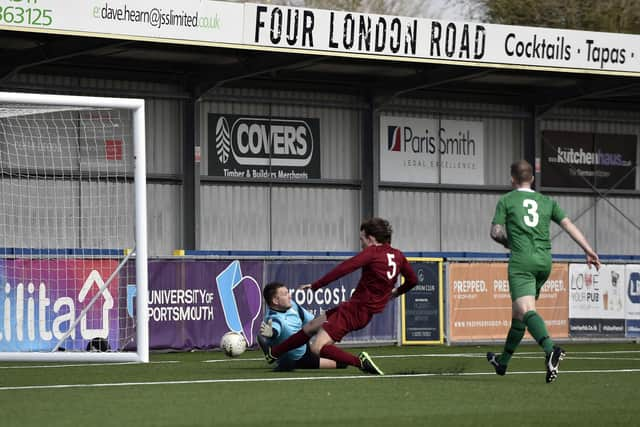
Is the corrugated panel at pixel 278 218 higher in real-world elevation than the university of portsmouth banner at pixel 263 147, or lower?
lower

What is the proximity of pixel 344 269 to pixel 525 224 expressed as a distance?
1689 millimetres

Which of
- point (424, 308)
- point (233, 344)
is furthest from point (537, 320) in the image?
point (424, 308)

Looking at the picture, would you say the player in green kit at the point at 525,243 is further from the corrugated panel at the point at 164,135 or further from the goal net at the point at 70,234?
the corrugated panel at the point at 164,135

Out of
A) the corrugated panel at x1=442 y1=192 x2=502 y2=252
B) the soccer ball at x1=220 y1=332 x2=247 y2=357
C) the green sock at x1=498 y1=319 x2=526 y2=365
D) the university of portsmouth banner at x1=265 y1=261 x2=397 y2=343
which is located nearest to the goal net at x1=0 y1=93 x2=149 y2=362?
the soccer ball at x1=220 y1=332 x2=247 y2=357

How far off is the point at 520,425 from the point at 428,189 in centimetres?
2388

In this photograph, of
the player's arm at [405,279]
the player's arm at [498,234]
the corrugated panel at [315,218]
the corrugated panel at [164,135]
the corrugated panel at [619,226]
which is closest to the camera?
the player's arm at [498,234]

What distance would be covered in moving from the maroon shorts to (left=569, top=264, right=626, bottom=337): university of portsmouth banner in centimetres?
1180

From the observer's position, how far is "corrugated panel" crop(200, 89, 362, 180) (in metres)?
29.8

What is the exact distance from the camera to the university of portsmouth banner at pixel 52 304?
1841 cm

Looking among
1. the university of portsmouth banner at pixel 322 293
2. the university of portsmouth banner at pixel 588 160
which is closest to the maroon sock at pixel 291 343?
the university of portsmouth banner at pixel 322 293

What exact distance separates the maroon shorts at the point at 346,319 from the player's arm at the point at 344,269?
0.46 m

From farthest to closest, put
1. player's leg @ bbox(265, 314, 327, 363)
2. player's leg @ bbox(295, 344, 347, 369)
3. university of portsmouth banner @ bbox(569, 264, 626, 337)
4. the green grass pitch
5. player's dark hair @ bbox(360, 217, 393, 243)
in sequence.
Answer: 1. university of portsmouth banner @ bbox(569, 264, 626, 337)
2. player's leg @ bbox(295, 344, 347, 369)
3. player's leg @ bbox(265, 314, 327, 363)
4. player's dark hair @ bbox(360, 217, 393, 243)
5. the green grass pitch

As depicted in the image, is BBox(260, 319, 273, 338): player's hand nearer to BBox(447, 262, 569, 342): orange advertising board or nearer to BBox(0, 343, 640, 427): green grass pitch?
BBox(0, 343, 640, 427): green grass pitch

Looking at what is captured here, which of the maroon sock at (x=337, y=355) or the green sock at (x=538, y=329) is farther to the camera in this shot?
the maroon sock at (x=337, y=355)
